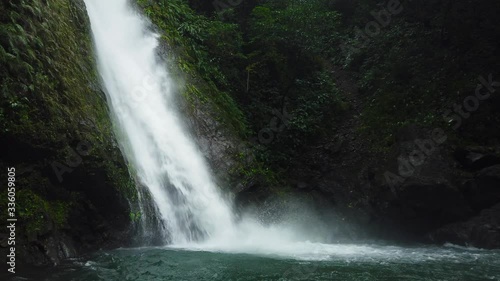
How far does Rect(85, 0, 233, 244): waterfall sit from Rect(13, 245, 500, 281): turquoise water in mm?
1872

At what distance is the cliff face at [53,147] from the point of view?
766cm

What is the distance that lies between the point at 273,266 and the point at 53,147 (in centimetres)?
480

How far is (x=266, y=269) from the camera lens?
8.02 metres

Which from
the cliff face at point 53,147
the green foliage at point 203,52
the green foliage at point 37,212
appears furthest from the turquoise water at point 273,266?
the green foliage at point 203,52

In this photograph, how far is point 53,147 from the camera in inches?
321

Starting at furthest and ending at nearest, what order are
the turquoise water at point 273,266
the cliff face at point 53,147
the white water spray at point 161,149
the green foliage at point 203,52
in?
the green foliage at point 203,52 < the white water spray at point 161,149 < the cliff face at point 53,147 < the turquoise water at point 273,266

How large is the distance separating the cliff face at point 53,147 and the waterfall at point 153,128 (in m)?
1.25

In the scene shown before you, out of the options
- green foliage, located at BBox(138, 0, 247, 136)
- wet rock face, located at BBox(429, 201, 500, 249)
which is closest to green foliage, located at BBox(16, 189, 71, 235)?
green foliage, located at BBox(138, 0, 247, 136)

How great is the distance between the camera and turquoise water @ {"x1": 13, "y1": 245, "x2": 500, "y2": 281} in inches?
286

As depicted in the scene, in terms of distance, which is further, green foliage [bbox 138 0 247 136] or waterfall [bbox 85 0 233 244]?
green foliage [bbox 138 0 247 136]

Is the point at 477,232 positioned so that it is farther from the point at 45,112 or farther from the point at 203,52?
the point at 203,52

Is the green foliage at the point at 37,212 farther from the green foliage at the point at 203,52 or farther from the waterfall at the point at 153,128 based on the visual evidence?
the green foliage at the point at 203,52

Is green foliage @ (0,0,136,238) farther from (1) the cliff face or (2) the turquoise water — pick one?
(2) the turquoise water

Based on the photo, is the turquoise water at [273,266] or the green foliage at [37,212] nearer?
the turquoise water at [273,266]
